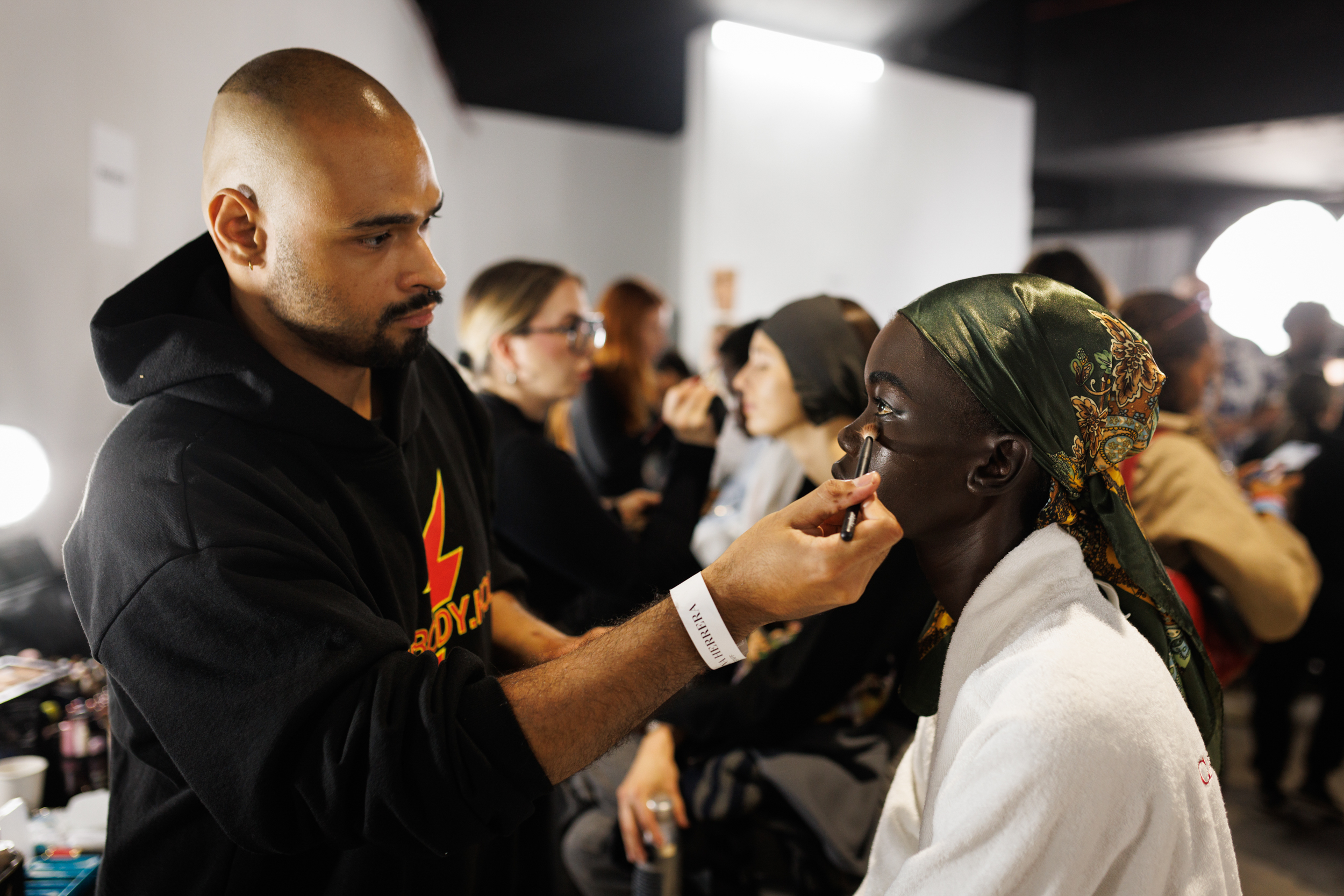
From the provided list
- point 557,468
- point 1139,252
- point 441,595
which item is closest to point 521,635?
point 441,595

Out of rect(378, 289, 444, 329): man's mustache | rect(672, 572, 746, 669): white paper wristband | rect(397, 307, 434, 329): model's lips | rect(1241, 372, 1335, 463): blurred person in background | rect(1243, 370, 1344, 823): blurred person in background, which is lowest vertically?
rect(1243, 370, 1344, 823): blurred person in background

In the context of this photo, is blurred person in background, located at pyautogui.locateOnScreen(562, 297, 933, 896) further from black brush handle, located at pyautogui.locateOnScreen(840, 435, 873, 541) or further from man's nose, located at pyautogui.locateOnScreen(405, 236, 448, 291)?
man's nose, located at pyautogui.locateOnScreen(405, 236, 448, 291)

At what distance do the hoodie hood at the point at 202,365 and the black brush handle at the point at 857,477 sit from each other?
613mm

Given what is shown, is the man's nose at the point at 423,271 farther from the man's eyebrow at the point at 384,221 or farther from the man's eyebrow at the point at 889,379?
the man's eyebrow at the point at 889,379

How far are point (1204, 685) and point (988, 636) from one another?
308mm

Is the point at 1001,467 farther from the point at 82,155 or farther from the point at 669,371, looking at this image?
the point at 669,371

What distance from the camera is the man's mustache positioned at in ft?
3.60

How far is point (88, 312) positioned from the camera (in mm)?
1647

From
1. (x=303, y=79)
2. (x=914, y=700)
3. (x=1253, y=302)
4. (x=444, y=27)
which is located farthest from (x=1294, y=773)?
(x=444, y=27)

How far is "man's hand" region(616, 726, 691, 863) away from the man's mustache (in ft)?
3.28

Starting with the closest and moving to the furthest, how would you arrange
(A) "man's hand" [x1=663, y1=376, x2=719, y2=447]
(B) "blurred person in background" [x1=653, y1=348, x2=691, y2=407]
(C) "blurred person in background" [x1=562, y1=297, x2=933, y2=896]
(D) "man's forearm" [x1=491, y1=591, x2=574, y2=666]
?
(D) "man's forearm" [x1=491, y1=591, x2=574, y2=666], (C) "blurred person in background" [x1=562, y1=297, x2=933, y2=896], (A) "man's hand" [x1=663, y1=376, x2=719, y2=447], (B) "blurred person in background" [x1=653, y1=348, x2=691, y2=407]

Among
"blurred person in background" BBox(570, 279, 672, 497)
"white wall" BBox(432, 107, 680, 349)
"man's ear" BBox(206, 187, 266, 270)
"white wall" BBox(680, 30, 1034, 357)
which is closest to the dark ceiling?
"white wall" BBox(432, 107, 680, 349)

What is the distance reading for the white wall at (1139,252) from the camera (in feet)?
27.3

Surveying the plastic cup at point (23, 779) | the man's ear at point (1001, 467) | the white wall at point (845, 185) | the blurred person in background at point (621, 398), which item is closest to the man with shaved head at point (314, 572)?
the man's ear at point (1001, 467)
